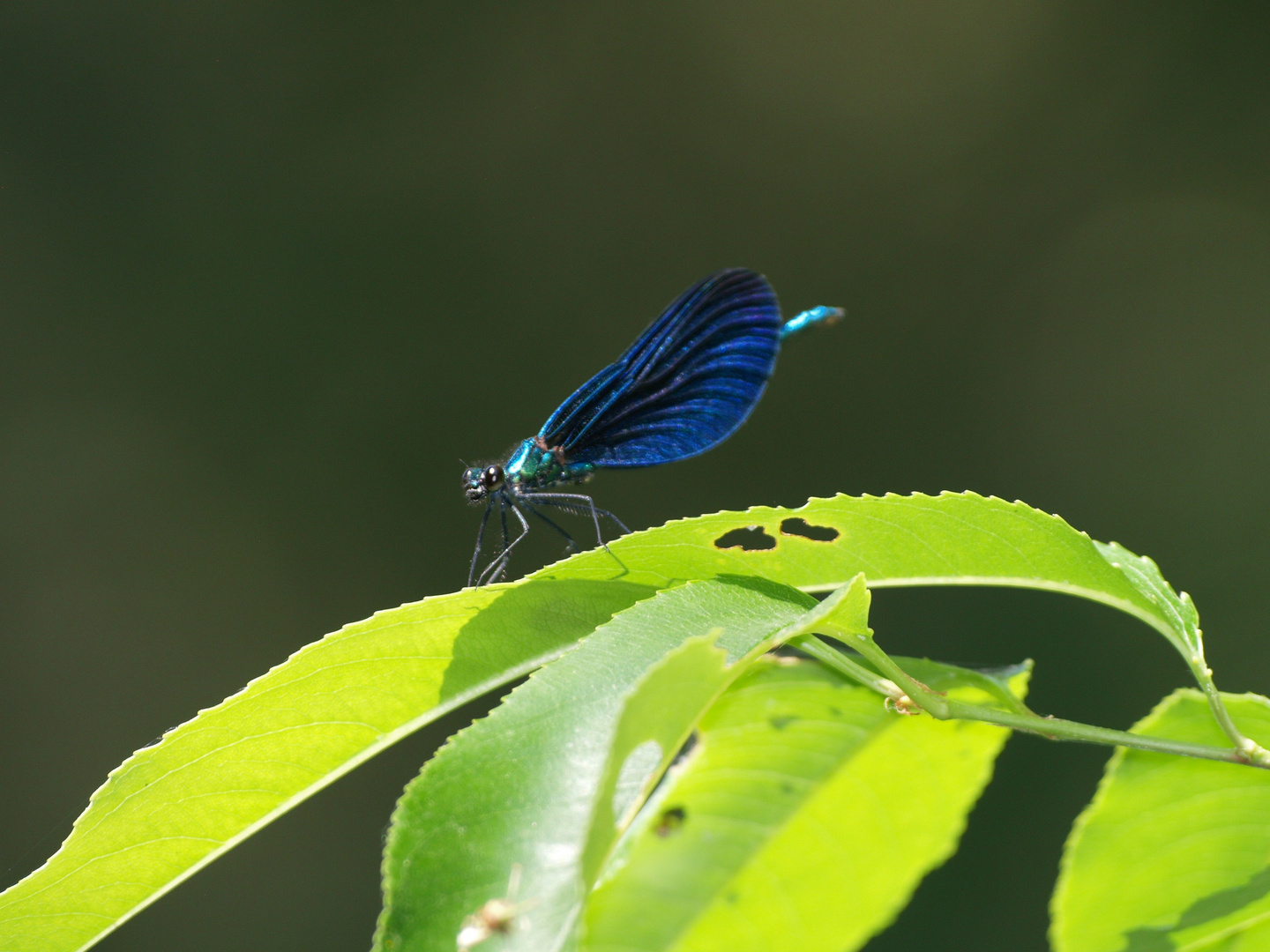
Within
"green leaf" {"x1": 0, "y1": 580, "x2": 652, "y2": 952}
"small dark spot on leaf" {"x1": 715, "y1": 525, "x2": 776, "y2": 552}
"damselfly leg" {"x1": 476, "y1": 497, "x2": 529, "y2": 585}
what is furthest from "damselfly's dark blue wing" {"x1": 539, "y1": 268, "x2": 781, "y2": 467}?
"green leaf" {"x1": 0, "y1": 580, "x2": 652, "y2": 952}

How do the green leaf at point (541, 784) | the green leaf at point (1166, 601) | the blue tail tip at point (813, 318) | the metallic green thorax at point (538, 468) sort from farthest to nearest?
the blue tail tip at point (813, 318) → the metallic green thorax at point (538, 468) → the green leaf at point (1166, 601) → the green leaf at point (541, 784)

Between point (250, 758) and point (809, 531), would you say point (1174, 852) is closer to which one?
point (809, 531)

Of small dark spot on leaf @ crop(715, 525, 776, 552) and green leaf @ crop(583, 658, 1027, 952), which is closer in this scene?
green leaf @ crop(583, 658, 1027, 952)

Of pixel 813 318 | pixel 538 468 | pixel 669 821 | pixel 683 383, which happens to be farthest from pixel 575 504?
pixel 669 821

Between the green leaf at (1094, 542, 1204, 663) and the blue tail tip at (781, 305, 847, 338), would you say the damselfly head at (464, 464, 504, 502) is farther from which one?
the green leaf at (1094, 542, 1204, 663)

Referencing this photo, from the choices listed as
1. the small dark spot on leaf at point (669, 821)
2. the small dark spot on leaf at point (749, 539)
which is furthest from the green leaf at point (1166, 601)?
the small dark spot on leaf at point (669, 821)

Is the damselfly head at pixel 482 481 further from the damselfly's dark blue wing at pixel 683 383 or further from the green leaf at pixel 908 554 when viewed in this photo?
the green leaf at pixel 908 554
